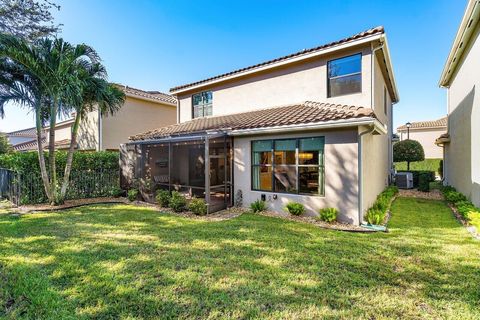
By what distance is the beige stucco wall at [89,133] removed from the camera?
16975mm

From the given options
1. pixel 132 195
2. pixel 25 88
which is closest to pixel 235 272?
pixel 132 195

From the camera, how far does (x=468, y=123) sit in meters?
10.3

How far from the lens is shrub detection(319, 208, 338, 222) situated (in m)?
7.84

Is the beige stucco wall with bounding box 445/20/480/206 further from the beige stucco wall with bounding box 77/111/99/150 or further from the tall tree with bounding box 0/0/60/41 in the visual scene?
the beige stucco wall with bounding box 77/111/99/150

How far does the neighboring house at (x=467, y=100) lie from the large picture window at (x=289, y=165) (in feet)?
20.0

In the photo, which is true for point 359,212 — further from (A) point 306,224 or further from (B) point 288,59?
(B) point 288,59

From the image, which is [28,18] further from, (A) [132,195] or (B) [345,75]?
(B) [345,75]

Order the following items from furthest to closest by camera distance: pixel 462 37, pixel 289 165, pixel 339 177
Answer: pixel 462 37 < pixel 289 165 < pixel 339 177

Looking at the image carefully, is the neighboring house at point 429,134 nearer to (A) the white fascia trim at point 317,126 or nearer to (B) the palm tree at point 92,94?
(A) the white fascia trim at point 317,126

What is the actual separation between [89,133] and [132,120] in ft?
10.8

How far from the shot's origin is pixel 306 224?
25.9ft

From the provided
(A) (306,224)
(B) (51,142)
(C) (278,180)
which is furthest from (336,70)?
(B) (51,142)

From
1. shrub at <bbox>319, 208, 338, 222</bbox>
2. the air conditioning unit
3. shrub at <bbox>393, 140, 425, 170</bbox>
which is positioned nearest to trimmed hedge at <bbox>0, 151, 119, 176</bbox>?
shrub at <bbox>319, 208, 338, 222</bbox>

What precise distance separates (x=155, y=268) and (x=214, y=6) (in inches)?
532
